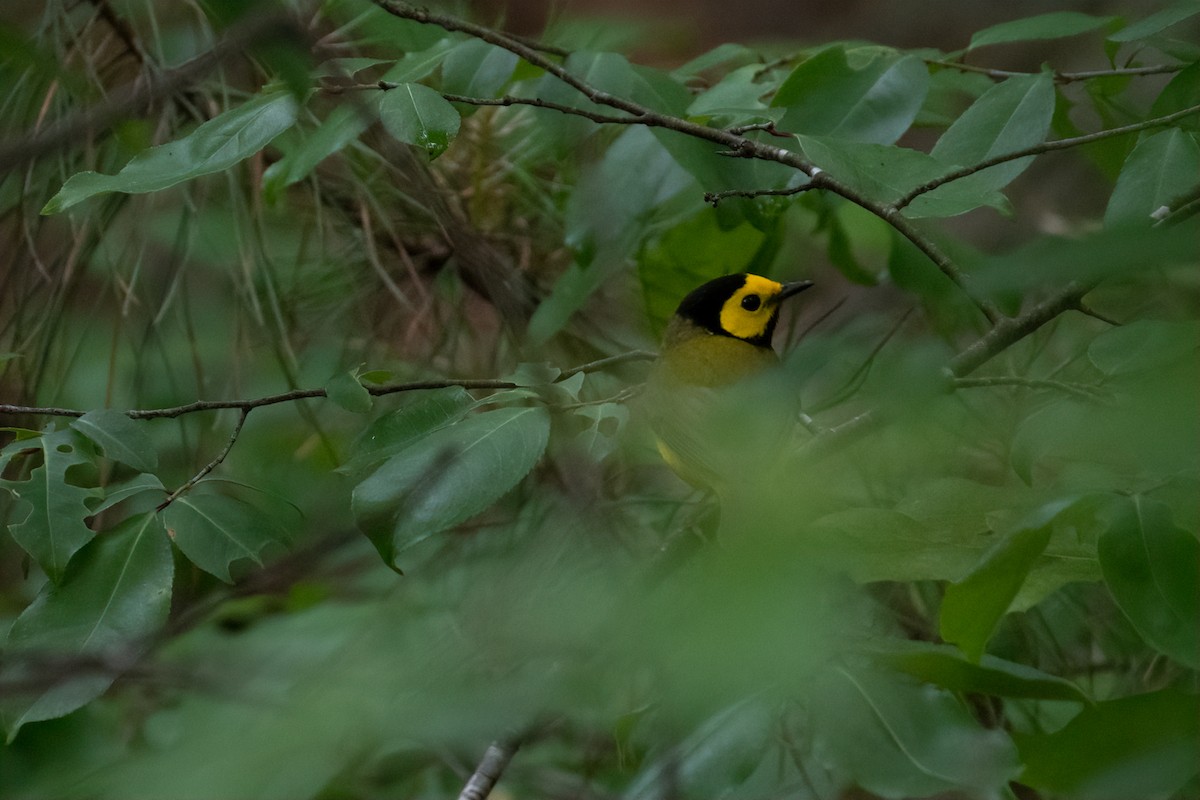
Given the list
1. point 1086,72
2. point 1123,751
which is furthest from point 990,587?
point 1086,72

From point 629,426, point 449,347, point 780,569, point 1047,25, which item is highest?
point 780,569

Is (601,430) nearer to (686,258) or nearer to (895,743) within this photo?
(895,743)

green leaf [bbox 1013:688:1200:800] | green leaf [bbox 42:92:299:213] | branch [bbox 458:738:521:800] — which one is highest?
green leaf [bbox 42:92:299:213]

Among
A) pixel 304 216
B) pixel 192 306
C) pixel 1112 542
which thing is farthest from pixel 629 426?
pixel 192 306

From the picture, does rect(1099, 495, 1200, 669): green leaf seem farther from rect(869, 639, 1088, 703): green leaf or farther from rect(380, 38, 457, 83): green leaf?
rect(380, 38, 457, 83): green leaf

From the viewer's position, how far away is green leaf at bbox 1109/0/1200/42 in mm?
1091

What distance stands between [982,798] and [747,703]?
0.59 ft

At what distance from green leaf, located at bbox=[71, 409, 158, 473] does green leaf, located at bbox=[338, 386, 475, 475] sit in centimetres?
19

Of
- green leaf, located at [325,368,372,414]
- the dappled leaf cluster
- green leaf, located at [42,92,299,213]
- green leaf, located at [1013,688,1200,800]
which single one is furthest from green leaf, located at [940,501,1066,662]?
green leaf, located at [42,92,299,213]

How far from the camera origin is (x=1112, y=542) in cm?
76

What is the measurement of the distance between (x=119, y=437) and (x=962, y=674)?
29.8 inches

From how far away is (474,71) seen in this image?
1.28 metres

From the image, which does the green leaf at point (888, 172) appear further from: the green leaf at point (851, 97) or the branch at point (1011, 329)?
the green leaf at point (851, 97)

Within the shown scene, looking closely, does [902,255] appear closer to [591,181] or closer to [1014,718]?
[591,181]
